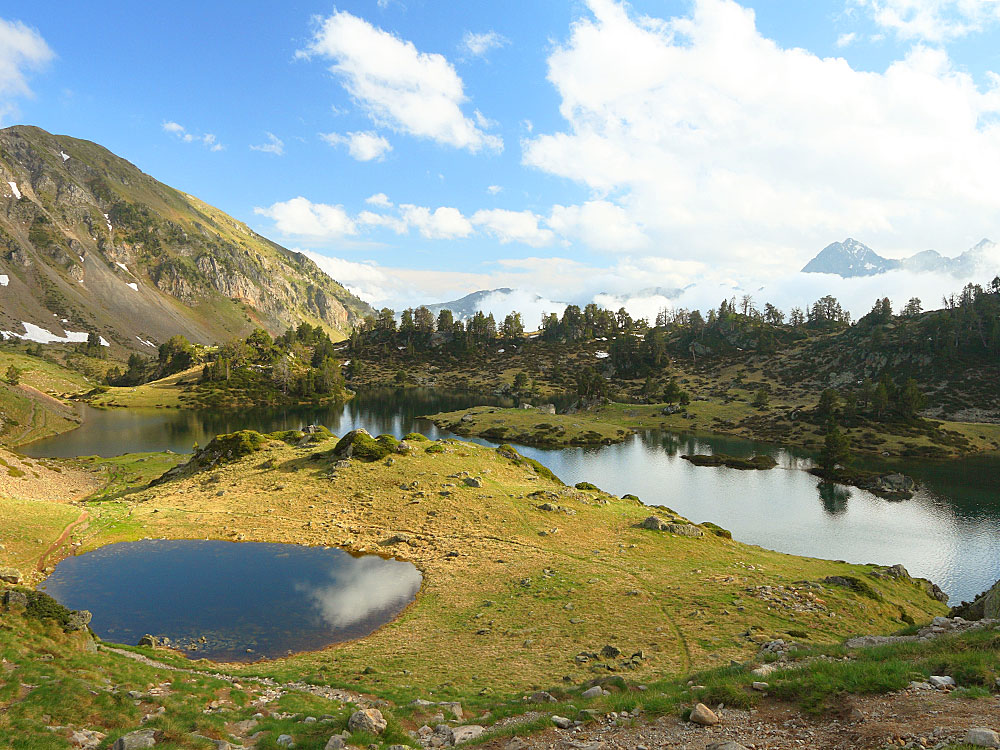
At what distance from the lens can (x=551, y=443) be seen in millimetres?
128125

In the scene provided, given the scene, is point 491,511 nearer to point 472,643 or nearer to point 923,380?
point 472,643

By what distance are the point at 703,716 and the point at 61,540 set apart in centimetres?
4709

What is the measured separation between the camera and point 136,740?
12.8 metres

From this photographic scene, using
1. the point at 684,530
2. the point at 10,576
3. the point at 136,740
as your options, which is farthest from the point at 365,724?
the point at 684,530

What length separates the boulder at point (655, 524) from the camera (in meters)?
44.4

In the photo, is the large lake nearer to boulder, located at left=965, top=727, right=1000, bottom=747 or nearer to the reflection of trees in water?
the reflection of trees in water

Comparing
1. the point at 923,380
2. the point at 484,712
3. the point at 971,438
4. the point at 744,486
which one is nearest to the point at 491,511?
the point at 484,712

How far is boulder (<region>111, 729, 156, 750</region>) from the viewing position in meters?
12.5

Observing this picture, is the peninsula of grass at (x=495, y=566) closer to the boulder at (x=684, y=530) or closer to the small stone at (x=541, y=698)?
the boulder at (x=684, y=530)

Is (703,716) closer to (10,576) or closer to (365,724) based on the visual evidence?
(365,724)

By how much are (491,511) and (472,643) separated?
2052 centimetres

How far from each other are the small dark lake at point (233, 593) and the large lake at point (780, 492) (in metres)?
49.3

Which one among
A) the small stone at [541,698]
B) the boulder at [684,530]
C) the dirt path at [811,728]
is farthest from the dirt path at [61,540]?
the boulder at [684,530]

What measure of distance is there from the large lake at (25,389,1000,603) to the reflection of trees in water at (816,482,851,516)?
0.17 metres
